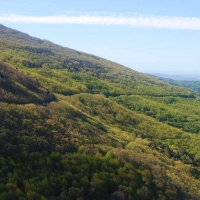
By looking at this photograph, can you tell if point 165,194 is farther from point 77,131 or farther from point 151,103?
point 151,103

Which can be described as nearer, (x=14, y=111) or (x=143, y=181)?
(x=143, y=181)

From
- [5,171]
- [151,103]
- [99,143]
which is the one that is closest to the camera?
[5,171]

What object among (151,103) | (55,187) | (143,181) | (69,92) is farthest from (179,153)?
(151,103)

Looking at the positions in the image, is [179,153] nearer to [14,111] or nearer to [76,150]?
[76,150]

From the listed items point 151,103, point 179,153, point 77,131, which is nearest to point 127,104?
point 151,103

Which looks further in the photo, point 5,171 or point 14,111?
point 14,111

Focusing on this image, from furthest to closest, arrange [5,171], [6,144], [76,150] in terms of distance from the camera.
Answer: [76,150]
[6,144]
[5,171]

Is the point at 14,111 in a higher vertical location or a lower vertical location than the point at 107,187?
higher

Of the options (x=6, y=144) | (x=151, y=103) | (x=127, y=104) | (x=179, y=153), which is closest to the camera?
(x=6, y=144)

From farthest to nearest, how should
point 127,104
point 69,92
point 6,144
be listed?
point 127,104 → point 69,92 → point 6,144
